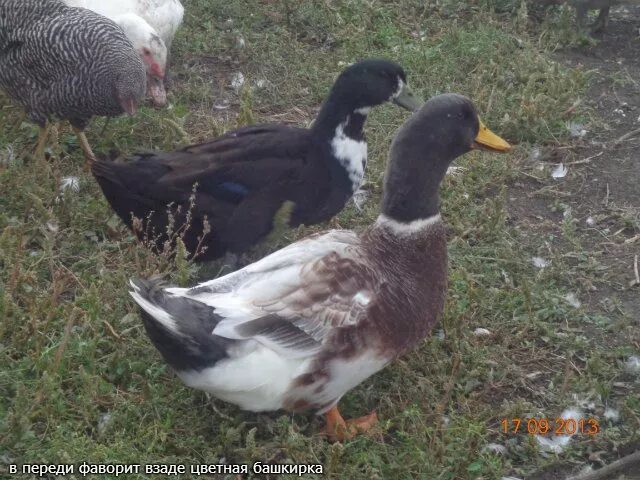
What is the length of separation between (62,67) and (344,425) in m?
2.56

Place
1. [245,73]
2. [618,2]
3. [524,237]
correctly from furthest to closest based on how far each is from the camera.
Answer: [618,2], [245,73], [524,237]

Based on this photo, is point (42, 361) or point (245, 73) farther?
point (245, 73)

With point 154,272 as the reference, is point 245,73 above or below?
below

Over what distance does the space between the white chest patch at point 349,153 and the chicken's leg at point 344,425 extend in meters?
1.22

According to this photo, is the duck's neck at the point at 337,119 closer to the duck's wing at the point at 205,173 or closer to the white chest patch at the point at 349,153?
the white chest patch at the point at 349,153

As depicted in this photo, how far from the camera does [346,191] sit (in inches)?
163

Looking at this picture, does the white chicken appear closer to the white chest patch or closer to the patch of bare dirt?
the white chest patch

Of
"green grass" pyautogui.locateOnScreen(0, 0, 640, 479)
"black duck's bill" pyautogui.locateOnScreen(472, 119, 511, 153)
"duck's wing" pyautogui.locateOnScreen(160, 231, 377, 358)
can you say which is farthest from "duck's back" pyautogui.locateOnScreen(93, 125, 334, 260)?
"black duck's bill" pyautogui.locateOnScreen(472, 119, 511, 153)

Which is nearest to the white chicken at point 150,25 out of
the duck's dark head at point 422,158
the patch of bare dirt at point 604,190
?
the patch of bare dirt at point 604,190

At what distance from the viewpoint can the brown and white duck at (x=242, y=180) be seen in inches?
153

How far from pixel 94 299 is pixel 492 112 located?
9.22 ft

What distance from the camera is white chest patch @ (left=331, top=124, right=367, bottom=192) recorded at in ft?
13.5

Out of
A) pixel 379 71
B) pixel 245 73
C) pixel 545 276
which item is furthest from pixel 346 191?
pixel 245 73

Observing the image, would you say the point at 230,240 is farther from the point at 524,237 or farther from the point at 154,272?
the point at 524,237
